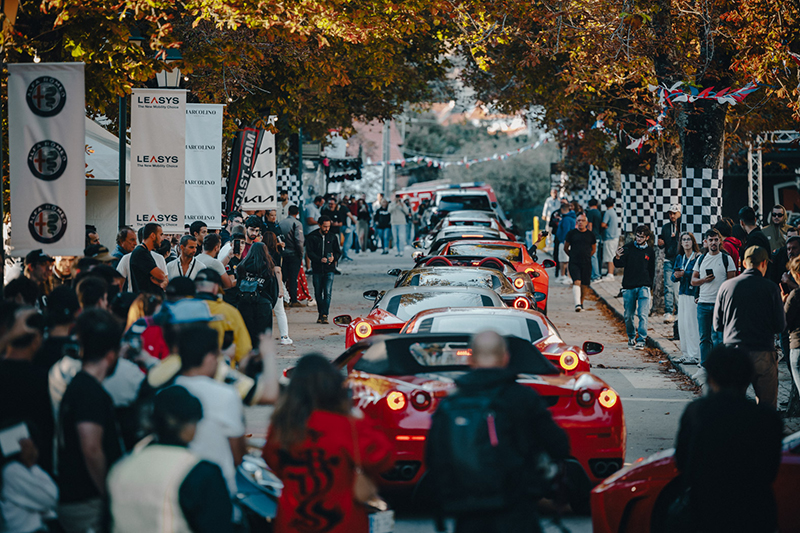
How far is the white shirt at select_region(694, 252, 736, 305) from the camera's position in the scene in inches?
447

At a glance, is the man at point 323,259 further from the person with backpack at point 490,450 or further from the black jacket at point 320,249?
the person with backpack at point 490,450

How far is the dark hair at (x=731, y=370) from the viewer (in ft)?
15.0

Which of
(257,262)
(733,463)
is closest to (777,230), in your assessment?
(257,262)

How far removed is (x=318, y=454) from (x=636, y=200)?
21.1 m

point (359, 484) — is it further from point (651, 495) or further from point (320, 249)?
point (320, 249)

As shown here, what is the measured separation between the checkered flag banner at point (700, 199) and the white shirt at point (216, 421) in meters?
13.5

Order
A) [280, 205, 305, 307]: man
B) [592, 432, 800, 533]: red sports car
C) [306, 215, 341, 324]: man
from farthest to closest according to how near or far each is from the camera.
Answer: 1. [280, 205, 305, 307]: man
2. [306, 215, 341, 324]: man
3. [592, 432, 800, 533]: red sports car

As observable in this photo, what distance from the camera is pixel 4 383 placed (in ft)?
15.2

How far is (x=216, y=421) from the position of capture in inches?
172

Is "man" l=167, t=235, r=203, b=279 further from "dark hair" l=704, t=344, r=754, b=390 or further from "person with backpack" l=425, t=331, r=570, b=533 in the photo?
"dark hair" l=704, t=344, r=754, b=390

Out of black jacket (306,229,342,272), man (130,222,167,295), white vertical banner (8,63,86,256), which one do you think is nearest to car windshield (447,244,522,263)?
black jacket (306,229,342,272)

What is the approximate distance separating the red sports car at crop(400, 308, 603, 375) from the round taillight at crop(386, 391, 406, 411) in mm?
2064

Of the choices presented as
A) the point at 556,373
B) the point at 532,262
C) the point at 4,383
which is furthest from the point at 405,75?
the point at 4,383

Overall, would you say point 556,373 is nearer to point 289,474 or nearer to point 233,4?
point 289,474
